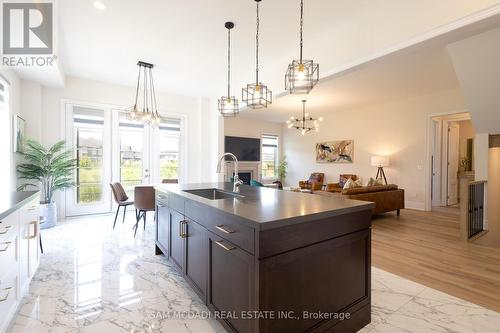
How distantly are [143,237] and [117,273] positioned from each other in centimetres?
132

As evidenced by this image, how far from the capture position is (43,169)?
4.56 m

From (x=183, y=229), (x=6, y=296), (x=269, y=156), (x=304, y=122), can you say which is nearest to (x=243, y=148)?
(x=269, y=156)

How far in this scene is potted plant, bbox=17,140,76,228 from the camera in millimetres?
4484

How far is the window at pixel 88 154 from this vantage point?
545cm

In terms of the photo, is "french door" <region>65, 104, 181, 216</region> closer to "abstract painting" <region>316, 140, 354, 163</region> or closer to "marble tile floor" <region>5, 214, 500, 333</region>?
"marble tile floor" <region>5, 214, 500, 333</region>

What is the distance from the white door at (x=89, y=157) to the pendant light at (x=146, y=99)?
97cm

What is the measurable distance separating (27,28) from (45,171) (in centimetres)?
249

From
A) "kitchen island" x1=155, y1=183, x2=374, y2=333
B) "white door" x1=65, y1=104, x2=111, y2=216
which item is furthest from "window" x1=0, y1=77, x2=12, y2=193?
"kitchen island" x1=155, y1=183, x2=374, y2=333

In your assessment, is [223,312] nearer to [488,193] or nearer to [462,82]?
[462,82]

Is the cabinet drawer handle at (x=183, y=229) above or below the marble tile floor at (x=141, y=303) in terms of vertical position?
above

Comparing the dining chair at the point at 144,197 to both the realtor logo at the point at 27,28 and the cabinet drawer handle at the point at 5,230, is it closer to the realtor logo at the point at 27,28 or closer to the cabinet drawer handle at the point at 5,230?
the cabinet drawer handle at the point at 5,230

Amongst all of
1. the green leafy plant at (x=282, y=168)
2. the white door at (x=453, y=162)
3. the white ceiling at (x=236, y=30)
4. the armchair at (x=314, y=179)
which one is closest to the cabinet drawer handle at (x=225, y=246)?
the white ceiling at (x=236, y=30)

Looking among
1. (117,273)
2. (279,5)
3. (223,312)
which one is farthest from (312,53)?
(117,273)

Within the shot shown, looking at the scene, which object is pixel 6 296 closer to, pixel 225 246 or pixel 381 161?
pixel 225 246
